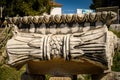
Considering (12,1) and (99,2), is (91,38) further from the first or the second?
(99,2)

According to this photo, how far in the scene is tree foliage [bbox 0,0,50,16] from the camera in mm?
29405

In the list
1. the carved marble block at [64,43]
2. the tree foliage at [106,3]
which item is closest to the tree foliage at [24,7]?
the tree foliage at [106,3]

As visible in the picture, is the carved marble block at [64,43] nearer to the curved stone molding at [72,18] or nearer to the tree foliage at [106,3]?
the curved stone molding at [72,18]

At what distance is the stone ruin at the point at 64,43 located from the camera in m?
3.66

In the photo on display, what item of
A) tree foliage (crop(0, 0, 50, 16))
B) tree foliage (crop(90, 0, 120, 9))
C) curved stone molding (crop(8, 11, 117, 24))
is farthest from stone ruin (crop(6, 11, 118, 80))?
tree foliage (crop(90, 0, 120, 9))


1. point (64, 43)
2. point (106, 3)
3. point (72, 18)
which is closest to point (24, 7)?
point (106, 3)

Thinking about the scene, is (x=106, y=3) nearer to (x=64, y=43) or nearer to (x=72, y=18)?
(x=72, y=18)

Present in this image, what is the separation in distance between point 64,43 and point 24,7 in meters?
25.7

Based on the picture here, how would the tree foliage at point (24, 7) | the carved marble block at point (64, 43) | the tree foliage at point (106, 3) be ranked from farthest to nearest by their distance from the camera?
the tree foliage at point (106, 3) < the tree foliage at point (24, 7) < the carved marble block at point (64, 43)

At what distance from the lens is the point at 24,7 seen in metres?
29.2

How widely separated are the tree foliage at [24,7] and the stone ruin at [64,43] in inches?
986

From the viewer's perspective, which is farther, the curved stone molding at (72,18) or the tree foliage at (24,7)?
the tree foliage at (24,7)

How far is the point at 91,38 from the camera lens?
3.68 m

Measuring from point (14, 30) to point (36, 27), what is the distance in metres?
0.21
